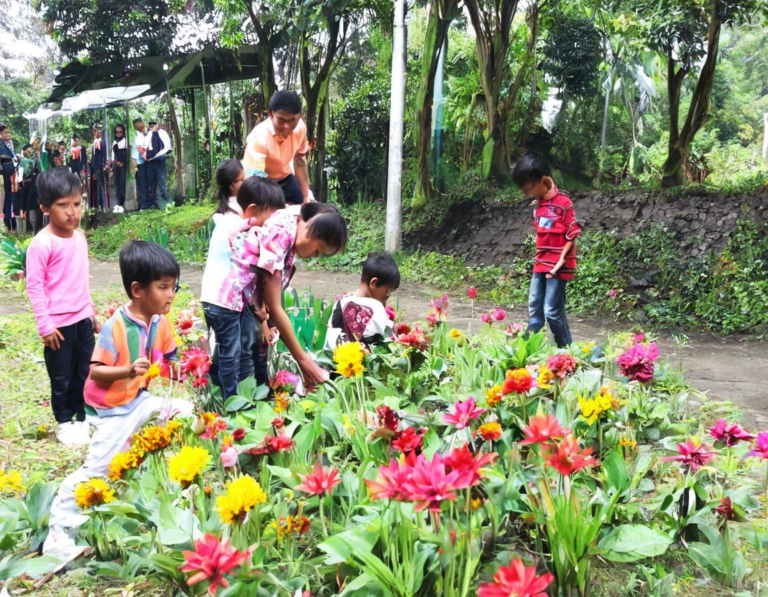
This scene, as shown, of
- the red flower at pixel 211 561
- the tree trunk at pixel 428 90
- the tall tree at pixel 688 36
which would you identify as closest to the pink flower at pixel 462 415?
the red flower at pixel 211 561

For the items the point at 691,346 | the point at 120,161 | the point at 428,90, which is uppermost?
the point at 428,90

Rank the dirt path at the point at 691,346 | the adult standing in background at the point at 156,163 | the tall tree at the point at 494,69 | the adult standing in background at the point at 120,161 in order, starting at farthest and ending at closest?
the adult standing in background at the point at 120,161 → the adult standing in background at the point at 156,163 → the tall tree at the point at 494,69 → the dirt path at the point at 691,346

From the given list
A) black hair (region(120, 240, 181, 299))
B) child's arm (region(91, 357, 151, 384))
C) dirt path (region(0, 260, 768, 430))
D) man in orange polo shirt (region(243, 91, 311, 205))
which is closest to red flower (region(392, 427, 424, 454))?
child's arm (region(91, 357, 151, 384))

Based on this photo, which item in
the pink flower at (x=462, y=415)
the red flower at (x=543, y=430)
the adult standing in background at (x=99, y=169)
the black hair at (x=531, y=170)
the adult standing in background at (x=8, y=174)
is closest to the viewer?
the red flower at (x=543, y=430)

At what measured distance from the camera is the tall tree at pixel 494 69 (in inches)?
420

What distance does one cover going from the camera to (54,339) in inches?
130

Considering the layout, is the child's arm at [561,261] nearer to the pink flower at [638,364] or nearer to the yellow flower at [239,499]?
the pink flower at [638,364]

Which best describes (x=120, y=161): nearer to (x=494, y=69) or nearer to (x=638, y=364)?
(x=494, y=69)

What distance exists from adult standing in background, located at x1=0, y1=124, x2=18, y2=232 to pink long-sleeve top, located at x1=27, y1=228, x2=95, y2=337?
39.4 feet

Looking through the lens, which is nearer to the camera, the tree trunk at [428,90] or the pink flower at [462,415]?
the pink flower at [462,415]

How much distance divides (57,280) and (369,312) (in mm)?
1538

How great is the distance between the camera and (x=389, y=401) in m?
2.90

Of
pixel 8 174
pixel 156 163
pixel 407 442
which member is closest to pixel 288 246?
pixel 407 442

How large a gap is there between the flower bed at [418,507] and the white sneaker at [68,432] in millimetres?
766
